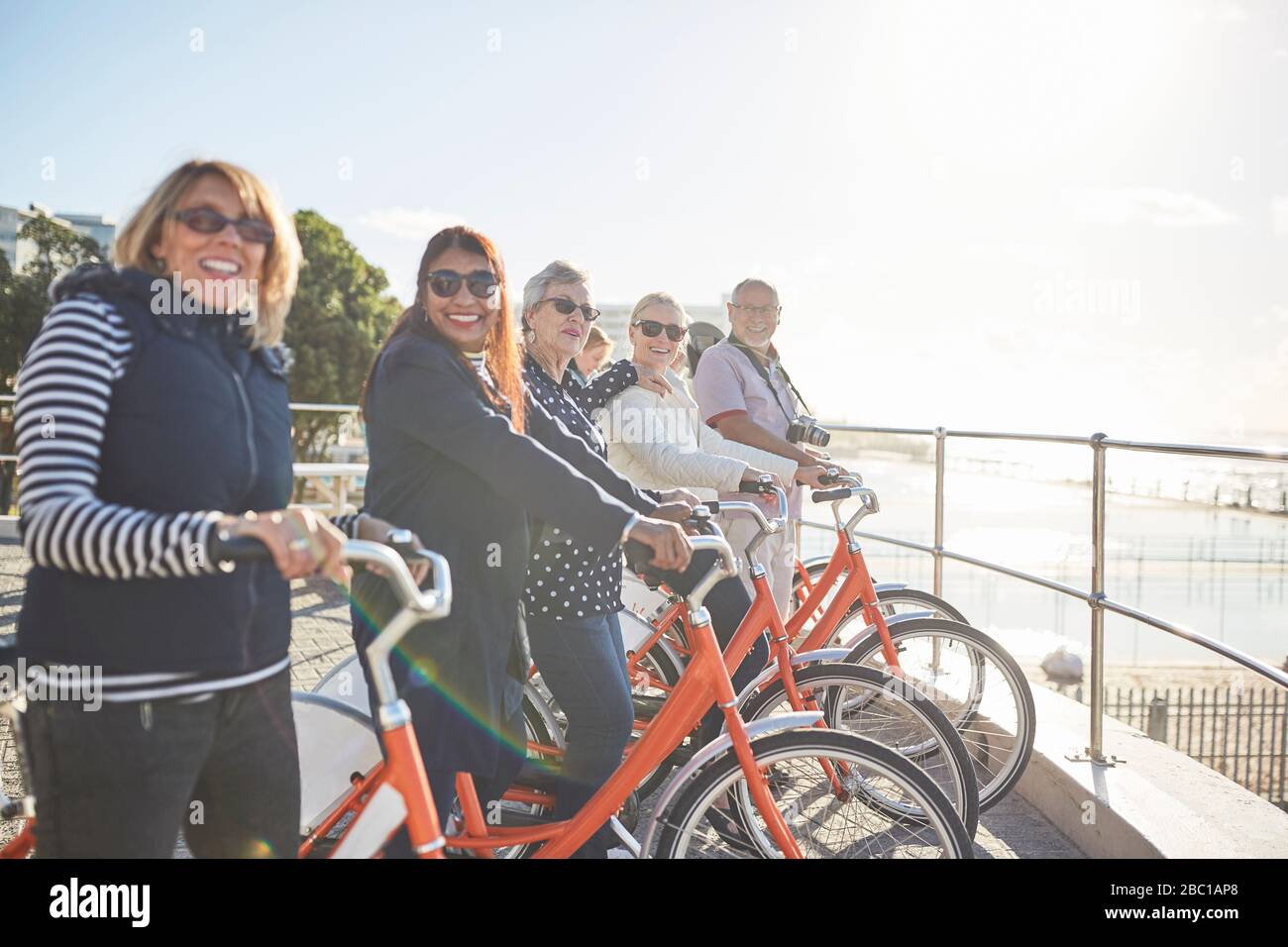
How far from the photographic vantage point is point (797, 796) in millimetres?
2787

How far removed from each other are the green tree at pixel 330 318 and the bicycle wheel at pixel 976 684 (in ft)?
99.5

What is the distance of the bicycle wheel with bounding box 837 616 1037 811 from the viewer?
3998 mm

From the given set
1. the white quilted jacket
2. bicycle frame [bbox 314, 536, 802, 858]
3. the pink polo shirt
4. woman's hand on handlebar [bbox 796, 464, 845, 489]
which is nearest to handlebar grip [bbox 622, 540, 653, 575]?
bicycle frame [bbox 314, 536, 802, 858]

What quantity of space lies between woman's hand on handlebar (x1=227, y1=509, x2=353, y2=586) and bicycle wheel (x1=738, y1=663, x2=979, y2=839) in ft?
5.95

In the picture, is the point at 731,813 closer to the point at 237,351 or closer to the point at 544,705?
the point at 544,705

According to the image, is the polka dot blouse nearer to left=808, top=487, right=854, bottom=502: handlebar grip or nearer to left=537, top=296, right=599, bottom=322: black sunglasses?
left=537, top=296, right=599, bottom=322: black sunglasses

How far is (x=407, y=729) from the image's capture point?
1866 mm

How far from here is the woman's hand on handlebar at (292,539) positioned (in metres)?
1.59

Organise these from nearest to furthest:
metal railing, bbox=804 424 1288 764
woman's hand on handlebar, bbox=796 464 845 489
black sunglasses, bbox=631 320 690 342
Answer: metal railing, bbox=804 424 1288 764
black sunglasses, bbox=631 320 690 342
woman's hand on handlebar, bbox=796 464 845 489

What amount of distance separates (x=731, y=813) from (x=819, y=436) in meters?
2.08

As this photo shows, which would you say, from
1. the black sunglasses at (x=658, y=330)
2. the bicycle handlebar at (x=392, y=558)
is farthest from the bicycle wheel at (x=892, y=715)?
the bicycle handlebar at (x=392, y=558)

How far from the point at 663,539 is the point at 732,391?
7.51ft
